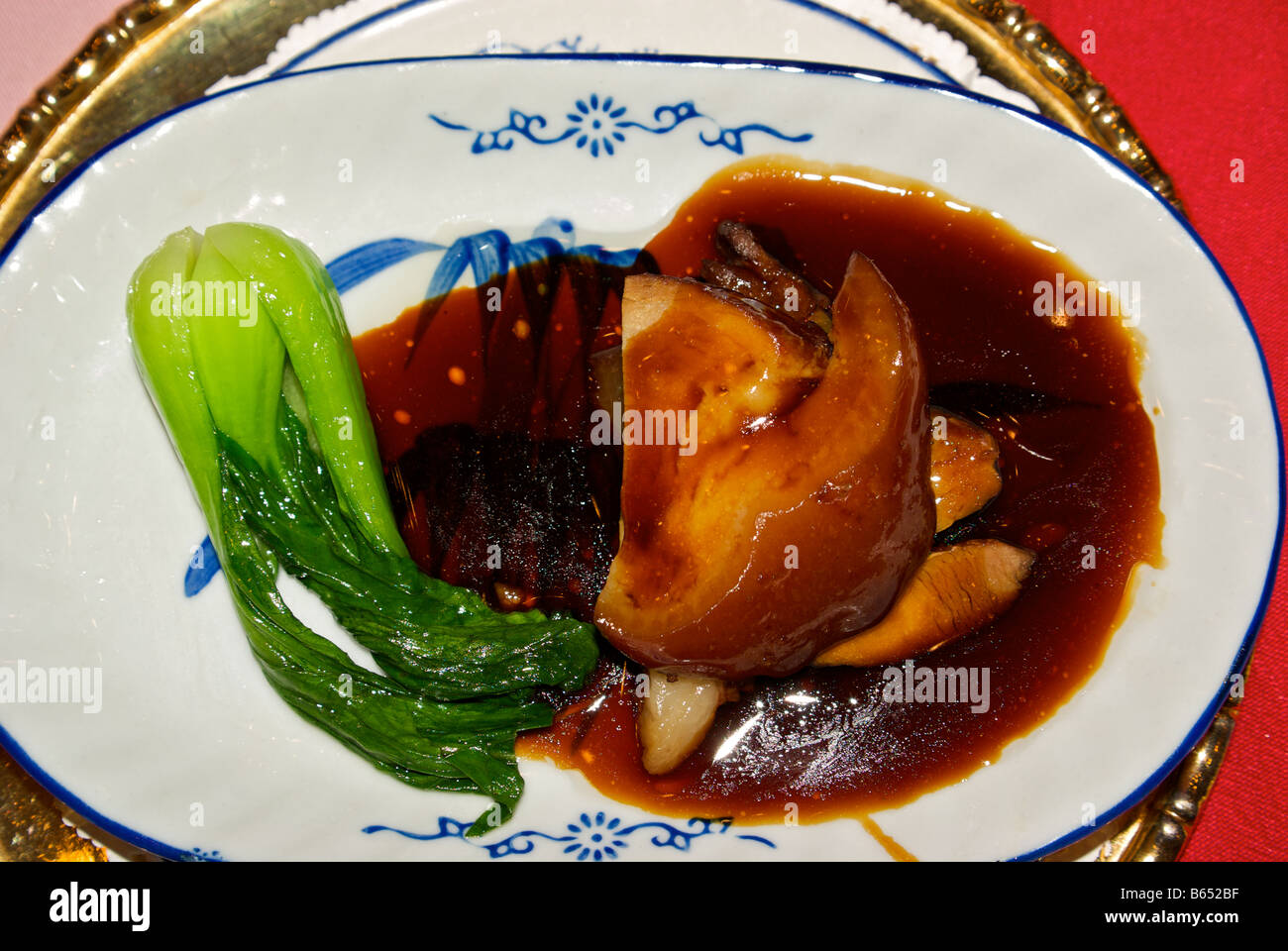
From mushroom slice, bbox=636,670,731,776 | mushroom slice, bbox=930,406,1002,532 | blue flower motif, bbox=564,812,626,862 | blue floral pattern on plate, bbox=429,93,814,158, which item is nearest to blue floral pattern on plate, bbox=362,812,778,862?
blue flower motif, bbox=564,812,626,862

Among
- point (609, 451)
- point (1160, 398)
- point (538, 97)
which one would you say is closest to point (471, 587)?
point (609, 451)

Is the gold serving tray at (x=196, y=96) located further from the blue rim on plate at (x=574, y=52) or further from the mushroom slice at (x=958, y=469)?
the mushroom slice at (x=958, y=469)

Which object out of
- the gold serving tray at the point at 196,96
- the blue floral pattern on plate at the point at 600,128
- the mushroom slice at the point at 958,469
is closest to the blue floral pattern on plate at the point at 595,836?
the gold serving tray at the point at 196,96

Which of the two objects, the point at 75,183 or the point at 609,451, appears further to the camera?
the point at 609,451

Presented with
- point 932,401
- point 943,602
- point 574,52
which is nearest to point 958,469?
point 932,401

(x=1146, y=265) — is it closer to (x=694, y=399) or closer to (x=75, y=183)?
(x=694, y=399)
